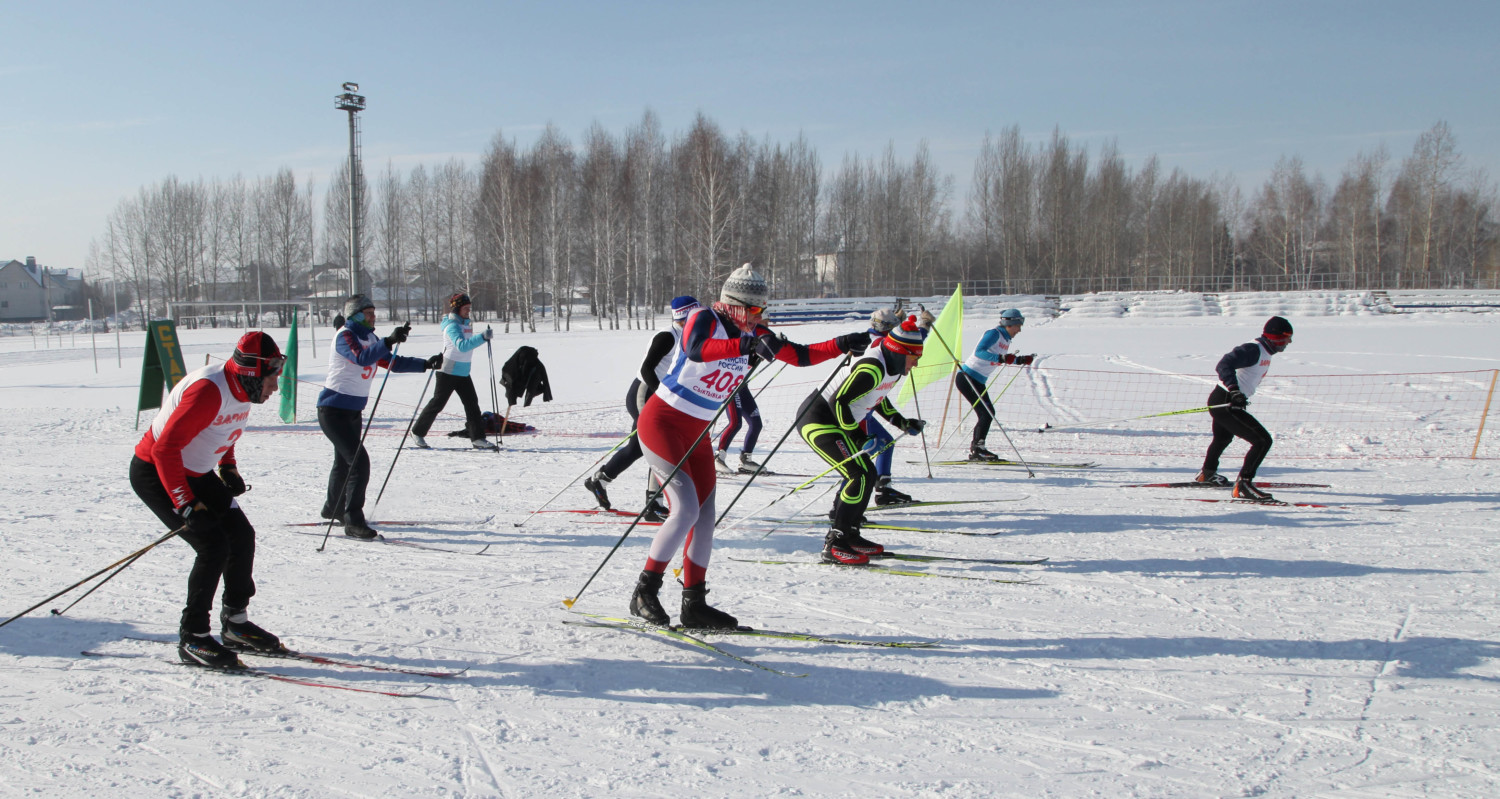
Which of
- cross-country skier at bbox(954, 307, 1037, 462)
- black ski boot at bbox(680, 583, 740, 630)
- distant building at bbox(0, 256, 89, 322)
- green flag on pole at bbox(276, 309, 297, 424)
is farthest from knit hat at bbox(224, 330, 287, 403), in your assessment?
distant building at bbox(0, 256, 89, 322)

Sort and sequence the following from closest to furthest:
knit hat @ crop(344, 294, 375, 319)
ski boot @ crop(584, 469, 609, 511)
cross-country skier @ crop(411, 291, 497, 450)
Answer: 1. knit hat @ crop(344, 294, 375, 319)
2. ski boot @ crop(584, 469, 609, 511)
3. cross-country skier @ crop(411, 291, 497, 450)

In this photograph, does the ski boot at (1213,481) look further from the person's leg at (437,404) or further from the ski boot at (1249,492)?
the person's leg at (437,404)

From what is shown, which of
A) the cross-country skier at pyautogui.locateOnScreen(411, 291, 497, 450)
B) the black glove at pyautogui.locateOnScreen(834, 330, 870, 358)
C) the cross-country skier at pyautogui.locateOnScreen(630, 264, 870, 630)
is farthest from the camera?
the cross-country skier at pyautogui.locateOnScreen(411, 291, 497, 450)

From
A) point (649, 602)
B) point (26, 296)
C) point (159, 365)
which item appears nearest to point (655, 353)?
point (649, 602)

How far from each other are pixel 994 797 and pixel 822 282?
45.7 meters

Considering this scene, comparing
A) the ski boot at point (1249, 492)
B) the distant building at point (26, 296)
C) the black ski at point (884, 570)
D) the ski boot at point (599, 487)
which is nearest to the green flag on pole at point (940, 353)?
the ski boot at point (1249, 492)

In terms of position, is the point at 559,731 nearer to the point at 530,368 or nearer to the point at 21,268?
the point at 530,368

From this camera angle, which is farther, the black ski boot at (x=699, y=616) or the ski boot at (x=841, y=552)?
the ski boot at (x=841, y=552)

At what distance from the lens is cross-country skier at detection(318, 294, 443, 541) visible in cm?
571

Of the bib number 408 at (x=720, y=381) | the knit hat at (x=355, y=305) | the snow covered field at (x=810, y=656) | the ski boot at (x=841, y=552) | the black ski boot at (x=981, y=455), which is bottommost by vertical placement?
the snow covered field at (x=810, y=656)

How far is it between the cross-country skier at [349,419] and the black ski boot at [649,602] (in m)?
2.72

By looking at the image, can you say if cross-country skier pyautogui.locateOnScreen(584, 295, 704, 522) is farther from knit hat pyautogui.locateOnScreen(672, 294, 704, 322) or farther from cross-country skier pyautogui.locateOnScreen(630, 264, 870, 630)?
cross-country skier pyautogui.locateOnScreen(630, 264, 870, 630)

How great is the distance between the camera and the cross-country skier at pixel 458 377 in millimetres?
9109

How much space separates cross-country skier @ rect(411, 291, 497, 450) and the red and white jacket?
5.42 metres
